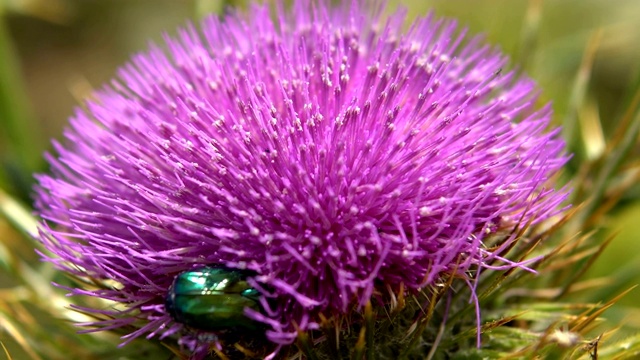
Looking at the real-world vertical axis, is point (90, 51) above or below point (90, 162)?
above

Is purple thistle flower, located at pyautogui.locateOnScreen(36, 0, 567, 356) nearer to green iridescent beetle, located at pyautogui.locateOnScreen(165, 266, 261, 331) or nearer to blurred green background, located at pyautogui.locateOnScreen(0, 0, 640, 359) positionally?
green iridescent beetle, located at pyautogui.locateOnScreen(165, 266, 261, 331)

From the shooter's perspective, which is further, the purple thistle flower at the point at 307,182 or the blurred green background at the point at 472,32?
the blurred green background at the point at 472,32

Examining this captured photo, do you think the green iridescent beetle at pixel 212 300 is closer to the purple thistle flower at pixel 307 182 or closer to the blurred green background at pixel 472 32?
the purple thistle flower at pixel 307 182

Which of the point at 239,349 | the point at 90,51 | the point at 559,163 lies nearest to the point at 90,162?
the point at 239,349

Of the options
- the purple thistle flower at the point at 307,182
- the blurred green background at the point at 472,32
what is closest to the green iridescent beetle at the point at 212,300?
the purple thistle flower at the point at 307,182

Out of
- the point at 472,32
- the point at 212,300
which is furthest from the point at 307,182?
the point at 472,32

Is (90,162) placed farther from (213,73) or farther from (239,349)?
(239,349)

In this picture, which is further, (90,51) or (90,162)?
(90,51)

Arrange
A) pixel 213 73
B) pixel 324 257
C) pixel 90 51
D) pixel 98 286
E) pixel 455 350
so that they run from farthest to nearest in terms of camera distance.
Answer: pixel 90 51, pixel 213 73, pixel 98 286, pixel 455 350, pixel 324 257
